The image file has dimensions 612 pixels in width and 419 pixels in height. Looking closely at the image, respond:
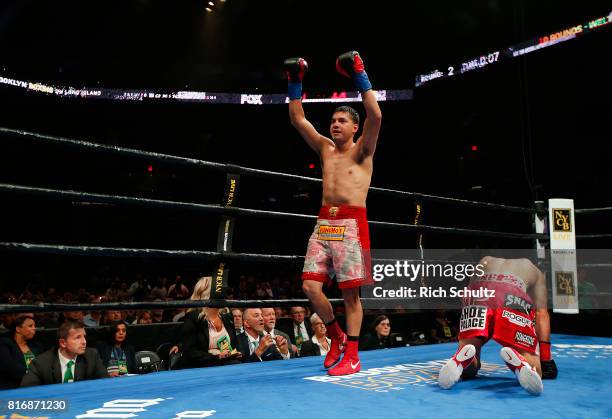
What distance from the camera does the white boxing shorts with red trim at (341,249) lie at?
8.46 ft

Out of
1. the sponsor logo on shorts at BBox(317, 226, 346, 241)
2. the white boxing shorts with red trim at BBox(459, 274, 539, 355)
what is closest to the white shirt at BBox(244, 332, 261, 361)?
the sponsor logo on shorts at BBox(317, 226, 346, 241)

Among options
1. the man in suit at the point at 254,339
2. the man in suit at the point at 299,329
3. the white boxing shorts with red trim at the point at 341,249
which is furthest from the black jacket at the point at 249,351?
the white boxing shorts with red trim at the point at 341,249

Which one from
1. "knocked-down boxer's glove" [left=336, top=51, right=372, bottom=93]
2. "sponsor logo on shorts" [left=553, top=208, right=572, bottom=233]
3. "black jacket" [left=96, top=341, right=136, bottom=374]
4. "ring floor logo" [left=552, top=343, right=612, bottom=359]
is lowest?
"black jacket" [left=96, top=341, right=136, bottom=374]

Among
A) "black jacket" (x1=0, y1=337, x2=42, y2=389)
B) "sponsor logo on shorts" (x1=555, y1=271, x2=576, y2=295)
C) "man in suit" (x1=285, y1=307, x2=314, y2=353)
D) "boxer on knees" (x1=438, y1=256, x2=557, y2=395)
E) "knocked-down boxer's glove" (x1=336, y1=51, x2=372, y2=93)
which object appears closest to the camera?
"boxer on knees" (x1=438, y1=256, x2=557, y2=395)

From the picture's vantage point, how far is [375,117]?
257cm

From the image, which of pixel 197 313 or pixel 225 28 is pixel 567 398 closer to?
pixel 197 313

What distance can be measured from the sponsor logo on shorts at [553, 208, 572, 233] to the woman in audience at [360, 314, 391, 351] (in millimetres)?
1576

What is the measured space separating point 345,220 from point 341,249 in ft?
0.49

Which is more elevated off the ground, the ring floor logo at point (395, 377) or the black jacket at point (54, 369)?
the ring floor logo at point (395, 377)

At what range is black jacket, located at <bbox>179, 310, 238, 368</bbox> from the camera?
3.16 meters

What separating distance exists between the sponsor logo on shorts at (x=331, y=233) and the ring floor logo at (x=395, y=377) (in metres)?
0.66

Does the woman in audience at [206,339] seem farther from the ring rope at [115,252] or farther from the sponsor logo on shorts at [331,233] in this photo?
the sponsor logo on shorts at [331,233]

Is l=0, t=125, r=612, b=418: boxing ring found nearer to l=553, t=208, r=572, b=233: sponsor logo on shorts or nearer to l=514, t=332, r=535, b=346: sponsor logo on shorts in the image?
l=514, t=332, r=535, b=346: sponsor logo on shorts

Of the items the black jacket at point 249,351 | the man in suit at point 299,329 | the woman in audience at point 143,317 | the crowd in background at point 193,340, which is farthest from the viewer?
the woman in audience at point 143,317
